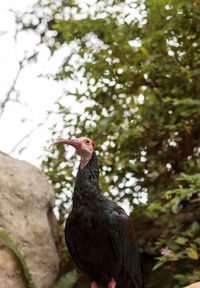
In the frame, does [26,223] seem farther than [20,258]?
Yes

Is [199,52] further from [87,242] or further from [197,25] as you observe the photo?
[87,242]

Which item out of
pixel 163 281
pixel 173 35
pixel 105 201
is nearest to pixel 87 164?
pixel 105 201

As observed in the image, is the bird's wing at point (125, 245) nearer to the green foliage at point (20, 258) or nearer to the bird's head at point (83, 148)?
the bird's head at point (83, 148)

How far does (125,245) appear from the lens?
2.77 meters

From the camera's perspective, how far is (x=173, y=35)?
414cm

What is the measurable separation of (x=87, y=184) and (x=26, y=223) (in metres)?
1.83

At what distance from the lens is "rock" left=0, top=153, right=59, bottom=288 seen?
4009mm

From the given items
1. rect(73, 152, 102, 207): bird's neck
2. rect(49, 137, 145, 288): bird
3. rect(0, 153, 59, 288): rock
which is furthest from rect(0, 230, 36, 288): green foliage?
rect(73, 152, 102, 207): bird's neck

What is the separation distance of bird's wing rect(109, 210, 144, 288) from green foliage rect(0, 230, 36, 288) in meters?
1.42

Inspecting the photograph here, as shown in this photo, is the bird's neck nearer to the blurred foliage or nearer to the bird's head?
the bird's head

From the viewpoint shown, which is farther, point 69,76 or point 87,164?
point 69,76

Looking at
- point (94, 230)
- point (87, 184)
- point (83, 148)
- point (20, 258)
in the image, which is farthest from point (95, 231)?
point (20, 258)

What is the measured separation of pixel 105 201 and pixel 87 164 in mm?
289

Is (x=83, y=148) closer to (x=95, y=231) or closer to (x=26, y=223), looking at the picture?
(x=95, y=231)
